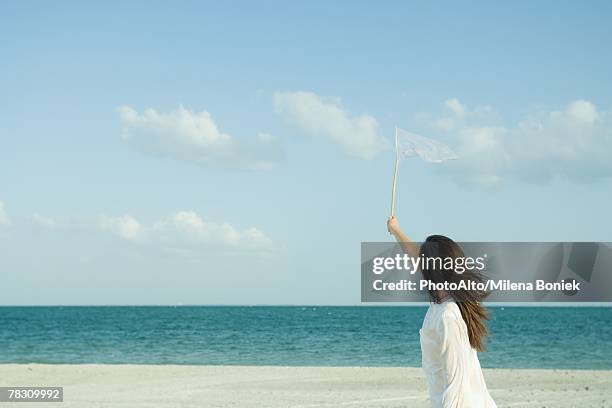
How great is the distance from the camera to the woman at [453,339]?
388cm

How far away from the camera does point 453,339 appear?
12.7ft

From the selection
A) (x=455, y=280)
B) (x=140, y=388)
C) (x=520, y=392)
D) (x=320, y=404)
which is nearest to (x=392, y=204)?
(x=455, y=280)

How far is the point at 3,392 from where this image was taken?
1727 centimetres

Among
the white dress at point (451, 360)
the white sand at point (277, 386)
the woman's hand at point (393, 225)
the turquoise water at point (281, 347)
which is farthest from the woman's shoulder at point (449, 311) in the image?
the turquoise water at point (281, 347)

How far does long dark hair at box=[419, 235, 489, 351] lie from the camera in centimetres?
390

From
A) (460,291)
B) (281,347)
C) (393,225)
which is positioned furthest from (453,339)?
(281,347)

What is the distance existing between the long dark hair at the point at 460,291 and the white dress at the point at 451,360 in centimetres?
5

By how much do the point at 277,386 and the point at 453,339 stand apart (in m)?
13.4

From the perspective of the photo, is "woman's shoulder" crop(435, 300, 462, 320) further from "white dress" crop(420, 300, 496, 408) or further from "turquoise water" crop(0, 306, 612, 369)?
"turquoise water" crop(0, 306, 612, 369)

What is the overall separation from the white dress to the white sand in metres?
9.66

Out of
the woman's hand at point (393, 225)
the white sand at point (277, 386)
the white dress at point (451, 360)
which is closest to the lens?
the white dress at point (451, 360)

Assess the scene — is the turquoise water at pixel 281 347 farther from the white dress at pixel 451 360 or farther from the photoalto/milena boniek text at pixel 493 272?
the white dress at pixel 451 360

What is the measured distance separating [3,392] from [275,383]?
18.0 feet

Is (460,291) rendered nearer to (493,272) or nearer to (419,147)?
(419,147)
